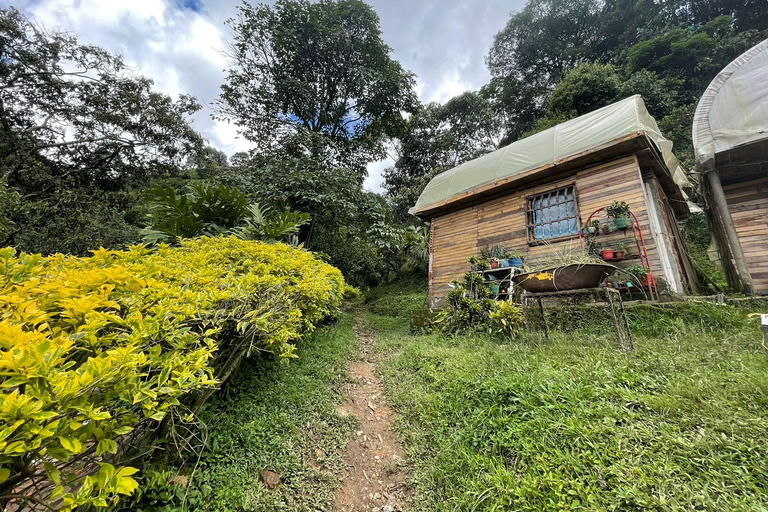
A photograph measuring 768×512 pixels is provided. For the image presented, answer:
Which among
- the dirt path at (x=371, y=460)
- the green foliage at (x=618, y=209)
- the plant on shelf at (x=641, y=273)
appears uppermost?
the green foliage at (x=618, y=209)

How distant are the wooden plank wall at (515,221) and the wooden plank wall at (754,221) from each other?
12.3ft

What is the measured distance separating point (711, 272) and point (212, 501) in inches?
493

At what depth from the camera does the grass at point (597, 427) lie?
140 centimetres

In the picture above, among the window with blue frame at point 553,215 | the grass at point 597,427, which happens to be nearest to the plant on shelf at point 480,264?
the window with blue frame at point 553,215

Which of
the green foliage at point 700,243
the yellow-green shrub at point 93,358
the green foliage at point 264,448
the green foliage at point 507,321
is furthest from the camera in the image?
the green foliage at point 700,243

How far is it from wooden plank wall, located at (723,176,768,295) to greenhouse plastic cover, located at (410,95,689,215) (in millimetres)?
961

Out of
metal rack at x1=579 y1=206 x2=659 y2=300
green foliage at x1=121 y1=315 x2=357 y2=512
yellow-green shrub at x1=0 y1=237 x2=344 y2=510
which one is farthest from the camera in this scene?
metal rack at x1=579 y1=206 x2=659 y2=300

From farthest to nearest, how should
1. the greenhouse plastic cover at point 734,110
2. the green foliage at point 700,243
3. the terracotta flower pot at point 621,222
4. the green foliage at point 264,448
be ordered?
1. the green foliage at point 700,243
2. the terracotta flower pot at point 621,222
3. the greenhouse plastic cover at point 734,110
4. the green foliage at point 264,448

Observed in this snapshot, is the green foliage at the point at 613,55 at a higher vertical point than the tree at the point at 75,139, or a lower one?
higher

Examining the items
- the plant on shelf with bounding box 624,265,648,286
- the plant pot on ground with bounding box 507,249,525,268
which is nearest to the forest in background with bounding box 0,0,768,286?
the plant pot on ground with bounding box 507,249,525,268

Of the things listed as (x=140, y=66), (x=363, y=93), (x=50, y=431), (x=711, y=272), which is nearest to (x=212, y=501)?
(x=50, y=431)

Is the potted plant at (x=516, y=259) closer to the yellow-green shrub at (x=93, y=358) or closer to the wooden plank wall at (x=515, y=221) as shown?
the wooden plank wall at (x=515, y=221)

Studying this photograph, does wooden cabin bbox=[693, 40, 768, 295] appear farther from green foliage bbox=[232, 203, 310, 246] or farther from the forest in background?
green foliage bbox=[232, 203, 310, 246]

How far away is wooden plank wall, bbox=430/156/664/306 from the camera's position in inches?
196
